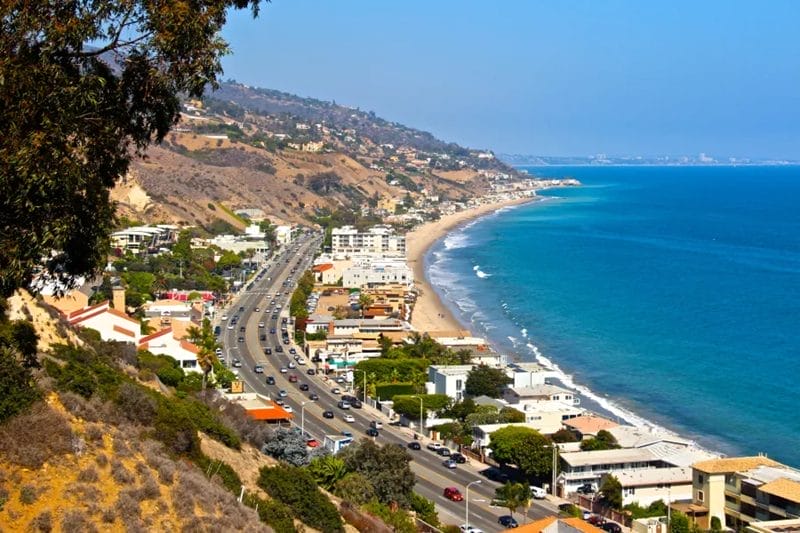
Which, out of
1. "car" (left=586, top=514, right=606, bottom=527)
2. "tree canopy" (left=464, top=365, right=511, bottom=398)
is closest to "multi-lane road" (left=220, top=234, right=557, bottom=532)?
"car" (left=586, top=514, right=606, bottom=527)

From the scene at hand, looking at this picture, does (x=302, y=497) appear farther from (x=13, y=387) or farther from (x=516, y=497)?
(x=516, y=497)

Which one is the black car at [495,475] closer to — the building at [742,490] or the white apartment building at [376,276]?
the building at [742,490]

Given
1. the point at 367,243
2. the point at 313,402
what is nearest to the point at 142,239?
the point at 367,243

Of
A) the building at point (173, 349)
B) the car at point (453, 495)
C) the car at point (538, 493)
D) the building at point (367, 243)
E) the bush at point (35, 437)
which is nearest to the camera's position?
the bush at point (35, 437)

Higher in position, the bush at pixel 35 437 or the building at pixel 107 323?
the bush at pixel 35 437

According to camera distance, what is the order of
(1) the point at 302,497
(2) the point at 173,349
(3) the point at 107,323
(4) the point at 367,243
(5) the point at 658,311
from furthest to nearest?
1. (4) the point at 367,243
2. (5) the point at 658,311
3. (2) the point at 173,349
4. (3) the point at 107,323
5. (1) the point at 302,497

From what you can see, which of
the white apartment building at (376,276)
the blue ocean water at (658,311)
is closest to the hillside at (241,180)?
the blue ocean water at (658,311)

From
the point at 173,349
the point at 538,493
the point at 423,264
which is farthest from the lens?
the point at 423,264
